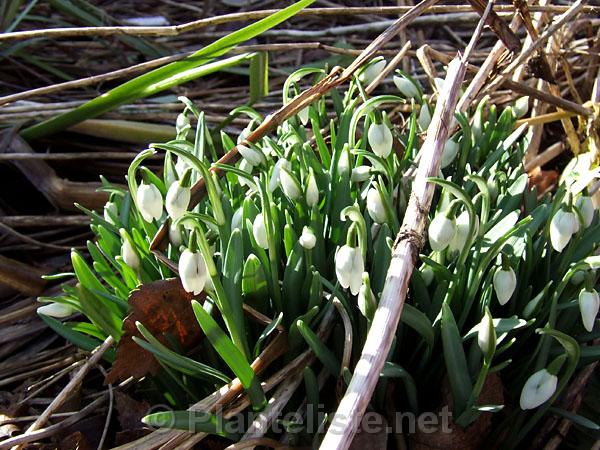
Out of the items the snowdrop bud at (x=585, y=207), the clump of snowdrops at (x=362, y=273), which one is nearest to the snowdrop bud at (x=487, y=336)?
the clump of snowdrops at (x=362, y=273)

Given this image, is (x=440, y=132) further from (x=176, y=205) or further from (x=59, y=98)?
(x=59, y=98)

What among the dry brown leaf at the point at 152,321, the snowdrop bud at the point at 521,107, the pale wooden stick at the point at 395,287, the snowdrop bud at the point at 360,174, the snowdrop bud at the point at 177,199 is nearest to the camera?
the pale wooden stick at the point at 395,287

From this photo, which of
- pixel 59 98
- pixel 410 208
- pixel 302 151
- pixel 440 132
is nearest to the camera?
pixel 410 208

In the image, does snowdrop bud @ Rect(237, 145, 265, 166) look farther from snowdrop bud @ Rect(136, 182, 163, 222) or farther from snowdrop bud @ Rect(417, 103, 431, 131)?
snowdrop bud @ Rect(417, 103, 431, 131)

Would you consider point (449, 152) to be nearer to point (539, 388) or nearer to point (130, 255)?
point (539, 388)

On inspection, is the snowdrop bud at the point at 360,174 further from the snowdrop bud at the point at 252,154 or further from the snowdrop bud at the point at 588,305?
the snowdrop bud at the point at 588,305

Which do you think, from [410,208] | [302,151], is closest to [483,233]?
[410,208]

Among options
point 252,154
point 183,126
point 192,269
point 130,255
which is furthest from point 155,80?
point 192,269
